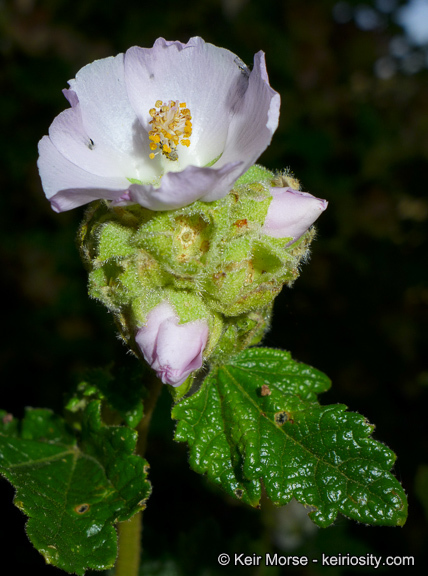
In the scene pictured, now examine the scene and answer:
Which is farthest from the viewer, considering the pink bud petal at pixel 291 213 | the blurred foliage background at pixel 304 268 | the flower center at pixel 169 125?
the blurred foliage background at pixel 304 268

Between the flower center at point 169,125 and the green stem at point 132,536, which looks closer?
A: the flower center at point 169,125

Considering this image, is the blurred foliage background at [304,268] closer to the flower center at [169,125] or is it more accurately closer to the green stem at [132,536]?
the green stem at [132,536]

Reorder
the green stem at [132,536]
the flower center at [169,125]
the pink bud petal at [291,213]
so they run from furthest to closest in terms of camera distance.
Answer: the green stem at [132,536]
the flower center at [169,125]
the pink bud petal at [291,213]

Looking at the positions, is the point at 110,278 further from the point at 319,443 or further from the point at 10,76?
the point at 10,76

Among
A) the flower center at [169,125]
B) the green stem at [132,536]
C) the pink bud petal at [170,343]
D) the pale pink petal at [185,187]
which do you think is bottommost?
the green stem at [132,536]

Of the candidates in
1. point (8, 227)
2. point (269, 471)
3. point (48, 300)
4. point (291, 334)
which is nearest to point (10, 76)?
point (8, 227)

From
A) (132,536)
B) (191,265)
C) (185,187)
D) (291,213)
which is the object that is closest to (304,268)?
(132,536)

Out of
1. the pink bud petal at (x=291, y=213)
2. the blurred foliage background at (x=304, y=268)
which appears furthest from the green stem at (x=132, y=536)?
the blurred foliage background at (x=304, y=268)
